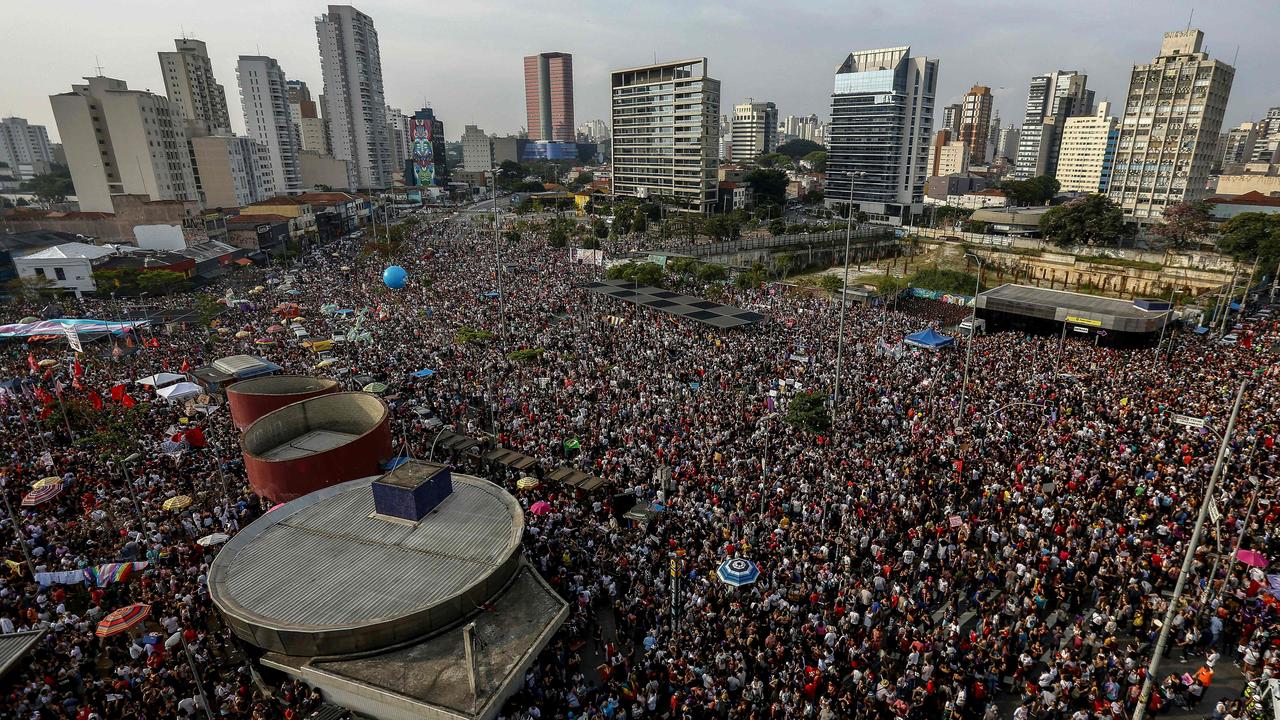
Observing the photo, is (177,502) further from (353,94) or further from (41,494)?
(353,94)

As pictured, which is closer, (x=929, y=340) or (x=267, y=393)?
(x=267, y=393)

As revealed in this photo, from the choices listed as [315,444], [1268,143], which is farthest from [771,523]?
[1268,143]

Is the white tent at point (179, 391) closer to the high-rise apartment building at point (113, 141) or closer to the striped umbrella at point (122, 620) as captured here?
the striped umbrella at point (122, 620)

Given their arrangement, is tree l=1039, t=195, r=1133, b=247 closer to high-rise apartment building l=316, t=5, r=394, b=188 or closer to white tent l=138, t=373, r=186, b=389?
white tent l=138, t=373, r=186, b=389

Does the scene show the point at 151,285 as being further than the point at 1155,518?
Yes

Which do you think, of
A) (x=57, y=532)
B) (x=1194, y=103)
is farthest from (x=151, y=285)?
(x=1194, y=103)

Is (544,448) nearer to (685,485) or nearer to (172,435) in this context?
(685,485)
